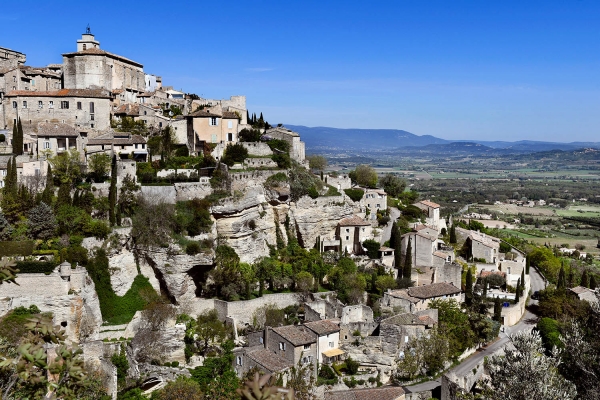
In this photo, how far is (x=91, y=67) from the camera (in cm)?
5078

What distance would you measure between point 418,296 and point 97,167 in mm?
25570

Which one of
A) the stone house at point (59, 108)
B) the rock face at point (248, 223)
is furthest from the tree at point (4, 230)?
the stone house at point (59, 108)

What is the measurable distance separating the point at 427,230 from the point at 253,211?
17.5m

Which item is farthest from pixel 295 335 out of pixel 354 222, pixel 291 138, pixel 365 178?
pixel 365 178

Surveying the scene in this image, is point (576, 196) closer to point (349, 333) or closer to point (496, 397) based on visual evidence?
point (349, 333)

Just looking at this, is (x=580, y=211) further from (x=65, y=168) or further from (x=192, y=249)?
(x=65, y=168)

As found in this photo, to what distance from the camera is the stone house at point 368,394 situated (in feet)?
92.1

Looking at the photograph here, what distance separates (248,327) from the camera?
114ft

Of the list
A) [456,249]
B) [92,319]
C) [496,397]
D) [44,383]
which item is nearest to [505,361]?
[496,397]

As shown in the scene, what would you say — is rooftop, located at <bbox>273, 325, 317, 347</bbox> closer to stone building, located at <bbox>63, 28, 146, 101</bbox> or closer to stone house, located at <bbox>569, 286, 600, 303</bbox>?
stone house, located at <bbox>569, 286, 600, 303</bbox>

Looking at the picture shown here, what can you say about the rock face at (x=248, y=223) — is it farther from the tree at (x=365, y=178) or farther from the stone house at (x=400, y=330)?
the tree at (x=365, y=178)

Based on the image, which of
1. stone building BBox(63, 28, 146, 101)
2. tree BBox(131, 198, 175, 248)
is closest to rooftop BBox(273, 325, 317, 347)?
tree BBox(131, 198, 175, 248)

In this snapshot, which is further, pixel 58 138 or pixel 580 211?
pixel 580 211

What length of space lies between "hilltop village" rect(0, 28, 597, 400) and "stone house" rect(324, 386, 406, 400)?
0.34ft
